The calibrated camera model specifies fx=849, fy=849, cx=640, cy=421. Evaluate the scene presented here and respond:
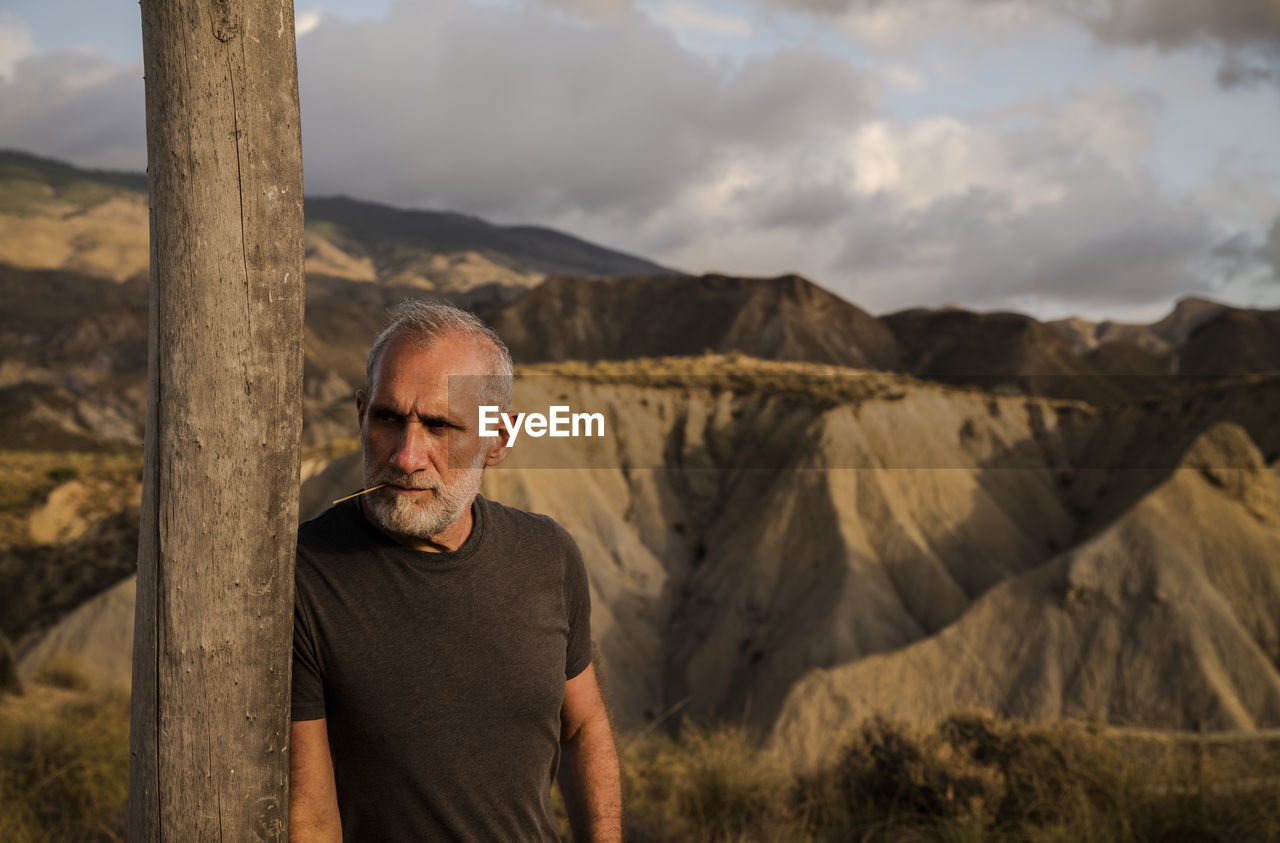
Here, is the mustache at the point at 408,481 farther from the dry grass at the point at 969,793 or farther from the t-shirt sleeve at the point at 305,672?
the dry grass at the point at 969,793

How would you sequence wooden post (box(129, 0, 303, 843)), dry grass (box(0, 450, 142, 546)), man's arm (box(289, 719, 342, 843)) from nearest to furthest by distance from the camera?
wooden post (box(129, 0, 303, 843)), man's arm (box(289, 719, 342, 843)), dry grass (box(0, 450, 142, 546))

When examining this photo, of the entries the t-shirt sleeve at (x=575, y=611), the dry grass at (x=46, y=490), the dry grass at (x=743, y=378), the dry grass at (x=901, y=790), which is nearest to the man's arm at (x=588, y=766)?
the t-shirt sleeve at (x=575, y=611)

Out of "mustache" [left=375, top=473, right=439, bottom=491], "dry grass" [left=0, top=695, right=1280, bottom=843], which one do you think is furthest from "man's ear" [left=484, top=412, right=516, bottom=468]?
"dry grass" [left=0, top=695, right=1280, bottom=843]

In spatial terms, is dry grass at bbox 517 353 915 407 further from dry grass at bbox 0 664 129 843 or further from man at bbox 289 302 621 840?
man at bbox 289 302 621 840

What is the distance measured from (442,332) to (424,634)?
2.86 ft

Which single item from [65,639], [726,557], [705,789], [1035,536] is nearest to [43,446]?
[65,639]

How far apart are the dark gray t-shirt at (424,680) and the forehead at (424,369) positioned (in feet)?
1.34

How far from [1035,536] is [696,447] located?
12835 mm

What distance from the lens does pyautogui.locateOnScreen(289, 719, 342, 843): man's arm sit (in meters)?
2.30

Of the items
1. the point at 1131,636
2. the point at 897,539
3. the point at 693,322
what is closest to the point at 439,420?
the point at 1131,636

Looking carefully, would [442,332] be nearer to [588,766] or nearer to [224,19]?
[224,19]

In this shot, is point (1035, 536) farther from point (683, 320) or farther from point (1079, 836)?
point (683, 320)

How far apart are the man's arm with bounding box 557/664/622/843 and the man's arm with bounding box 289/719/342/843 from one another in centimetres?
83

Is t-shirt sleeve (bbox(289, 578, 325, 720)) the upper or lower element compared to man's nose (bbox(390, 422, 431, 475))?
lower
